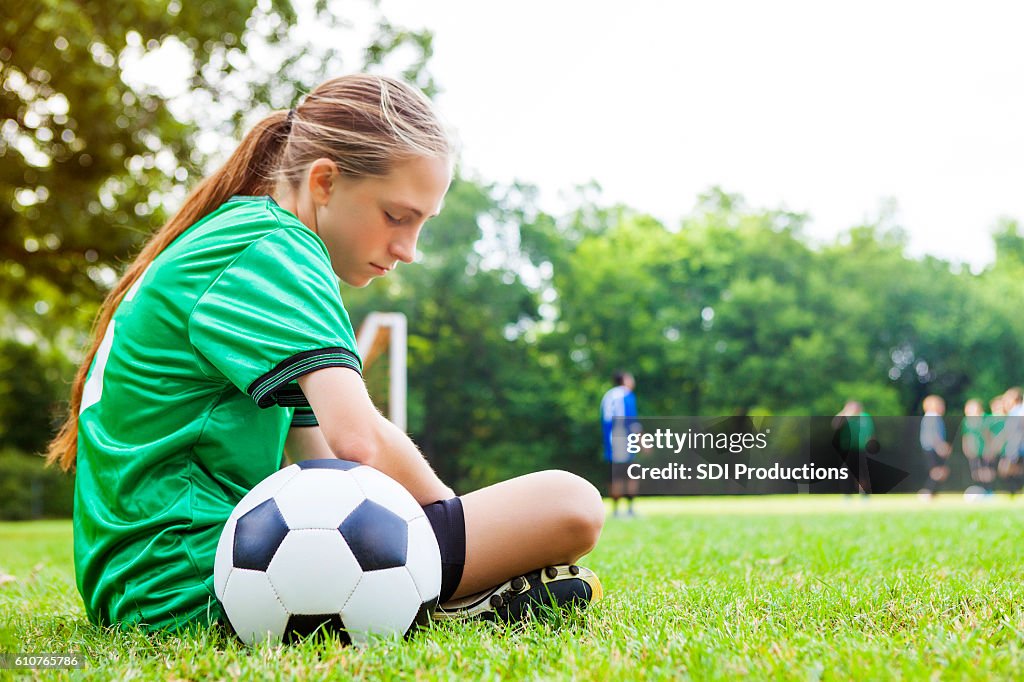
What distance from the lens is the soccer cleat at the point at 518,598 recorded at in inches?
92.2

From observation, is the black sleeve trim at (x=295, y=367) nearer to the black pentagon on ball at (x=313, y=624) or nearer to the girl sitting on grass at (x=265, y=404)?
the girl sitting on grass at (x=265, y=404)

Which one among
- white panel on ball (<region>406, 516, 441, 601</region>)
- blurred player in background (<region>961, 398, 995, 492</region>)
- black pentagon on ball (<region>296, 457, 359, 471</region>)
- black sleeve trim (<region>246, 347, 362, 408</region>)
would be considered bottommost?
blurred player in background (<region>961, 398, 995, 492</region>)

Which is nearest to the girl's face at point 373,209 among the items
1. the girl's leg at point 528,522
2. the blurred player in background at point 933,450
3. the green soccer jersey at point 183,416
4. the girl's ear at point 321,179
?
the girl's ear at point 321,179

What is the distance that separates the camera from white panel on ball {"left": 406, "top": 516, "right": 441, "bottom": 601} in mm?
2102

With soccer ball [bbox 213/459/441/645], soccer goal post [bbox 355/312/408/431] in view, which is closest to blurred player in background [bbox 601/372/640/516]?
soccer goal post [bbox 355/312/408/431]

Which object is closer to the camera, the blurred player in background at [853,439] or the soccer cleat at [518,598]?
the soccer cleat at [518,598]

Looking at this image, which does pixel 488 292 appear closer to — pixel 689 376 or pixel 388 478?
pixel 689 376

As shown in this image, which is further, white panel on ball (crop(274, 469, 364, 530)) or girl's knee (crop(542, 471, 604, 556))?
girl's knee (crop(542, 471, 604, 556))

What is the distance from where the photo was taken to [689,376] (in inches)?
1485

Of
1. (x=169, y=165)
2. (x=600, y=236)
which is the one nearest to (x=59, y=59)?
(x=169, y=165)

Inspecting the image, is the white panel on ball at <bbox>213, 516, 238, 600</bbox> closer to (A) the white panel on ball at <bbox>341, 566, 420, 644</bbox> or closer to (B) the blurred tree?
(A) the white panel on ball at <bbox>341, 566, 420, 644</bbox>

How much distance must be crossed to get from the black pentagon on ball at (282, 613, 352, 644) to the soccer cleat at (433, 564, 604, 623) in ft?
1.21

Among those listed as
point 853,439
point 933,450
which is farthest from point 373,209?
point 933,450

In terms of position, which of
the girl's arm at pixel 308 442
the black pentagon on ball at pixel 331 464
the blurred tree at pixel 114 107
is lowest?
the girl's arm at pixel 308 442
